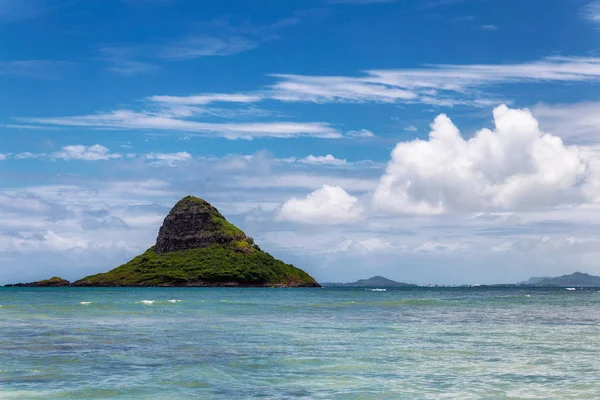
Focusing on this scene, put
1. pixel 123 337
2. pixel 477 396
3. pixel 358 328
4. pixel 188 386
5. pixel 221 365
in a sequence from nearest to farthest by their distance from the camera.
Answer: pixel 477 396, pixel 188 386, pixel 221 365, pixel 123 337, pixel 358 328

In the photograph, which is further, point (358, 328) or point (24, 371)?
point (358, 328)

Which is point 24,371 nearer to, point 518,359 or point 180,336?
point 180,336

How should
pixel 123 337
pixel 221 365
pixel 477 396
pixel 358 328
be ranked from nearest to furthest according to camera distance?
1. pixel 477 396
2. pixel 221 365
3. pixel 123 337
4. pixel 358 328

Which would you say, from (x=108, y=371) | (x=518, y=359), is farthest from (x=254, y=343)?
(x=518, y=359)

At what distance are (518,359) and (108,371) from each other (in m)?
19.8

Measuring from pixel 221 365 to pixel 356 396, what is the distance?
8.87 meters

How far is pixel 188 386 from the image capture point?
78.6 ft

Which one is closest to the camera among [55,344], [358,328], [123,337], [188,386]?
[188,386]

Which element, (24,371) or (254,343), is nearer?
(24,371)

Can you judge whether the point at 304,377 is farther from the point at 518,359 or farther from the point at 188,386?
the point at 518,359

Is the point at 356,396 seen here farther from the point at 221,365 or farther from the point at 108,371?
the point at 108,371

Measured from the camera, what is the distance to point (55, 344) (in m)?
36.8

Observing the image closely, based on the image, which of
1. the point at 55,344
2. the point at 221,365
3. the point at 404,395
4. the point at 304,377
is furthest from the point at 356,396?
the point at 55,344

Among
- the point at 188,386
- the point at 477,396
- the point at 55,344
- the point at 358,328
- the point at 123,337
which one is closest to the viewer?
the point at 477,396
